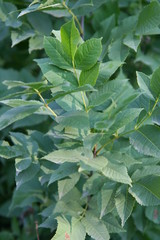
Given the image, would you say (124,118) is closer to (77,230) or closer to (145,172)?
(145,172)

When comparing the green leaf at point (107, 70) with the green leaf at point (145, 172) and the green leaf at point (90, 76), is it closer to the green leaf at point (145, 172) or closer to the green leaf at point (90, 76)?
the green leaf at point (90, 76)

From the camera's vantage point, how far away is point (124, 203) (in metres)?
0.98

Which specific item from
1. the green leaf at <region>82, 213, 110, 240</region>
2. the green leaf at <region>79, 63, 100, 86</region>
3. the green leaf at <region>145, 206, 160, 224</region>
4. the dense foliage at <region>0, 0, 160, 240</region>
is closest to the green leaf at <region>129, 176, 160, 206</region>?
the dense foliage at <region>0, 0, 160, 240</region>

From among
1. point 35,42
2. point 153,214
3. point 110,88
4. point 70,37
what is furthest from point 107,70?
point 153,214

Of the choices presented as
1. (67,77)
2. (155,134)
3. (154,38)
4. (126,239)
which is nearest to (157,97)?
(155,134)

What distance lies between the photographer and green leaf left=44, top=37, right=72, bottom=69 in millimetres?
927

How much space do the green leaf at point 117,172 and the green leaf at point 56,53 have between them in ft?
0.81

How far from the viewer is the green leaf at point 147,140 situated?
37.3 inches

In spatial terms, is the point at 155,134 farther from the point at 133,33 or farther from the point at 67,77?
the point at 133,33

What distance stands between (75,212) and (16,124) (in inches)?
19.5

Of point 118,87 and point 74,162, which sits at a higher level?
point 118,87

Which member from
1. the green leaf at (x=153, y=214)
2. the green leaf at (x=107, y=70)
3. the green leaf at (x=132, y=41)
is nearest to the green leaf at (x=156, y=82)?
the green leaf at (x=107, y=70)

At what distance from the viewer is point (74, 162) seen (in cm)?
99

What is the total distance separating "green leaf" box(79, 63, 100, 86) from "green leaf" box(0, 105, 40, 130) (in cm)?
12
